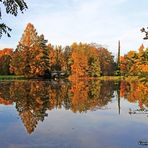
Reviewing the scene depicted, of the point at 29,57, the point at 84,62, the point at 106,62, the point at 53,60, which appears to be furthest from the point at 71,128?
the point at 106,62

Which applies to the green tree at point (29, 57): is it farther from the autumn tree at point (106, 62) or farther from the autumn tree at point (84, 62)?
the autumn tree at point (106, 62)

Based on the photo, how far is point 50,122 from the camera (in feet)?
Answer: 54.6

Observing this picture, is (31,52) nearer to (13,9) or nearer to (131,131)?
(131,131)

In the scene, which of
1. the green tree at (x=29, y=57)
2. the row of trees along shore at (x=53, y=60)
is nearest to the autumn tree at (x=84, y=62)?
the row of trees along shore at (x=53, y=60)

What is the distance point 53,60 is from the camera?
9694 cm

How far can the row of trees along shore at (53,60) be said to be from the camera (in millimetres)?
72250

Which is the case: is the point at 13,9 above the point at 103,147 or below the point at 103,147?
above

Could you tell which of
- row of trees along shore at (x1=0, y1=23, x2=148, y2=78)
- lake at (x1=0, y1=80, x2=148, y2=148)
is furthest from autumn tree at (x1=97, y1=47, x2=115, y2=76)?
lake at (x1=0, y1=80, x2=148, y2=148)

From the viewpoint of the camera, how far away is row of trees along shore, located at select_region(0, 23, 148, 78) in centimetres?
7225

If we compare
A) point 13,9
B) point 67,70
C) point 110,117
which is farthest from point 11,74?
point 13,9

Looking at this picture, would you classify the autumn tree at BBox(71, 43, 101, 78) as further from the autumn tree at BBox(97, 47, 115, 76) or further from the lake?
the lake

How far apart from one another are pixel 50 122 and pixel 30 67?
5557 centimetres

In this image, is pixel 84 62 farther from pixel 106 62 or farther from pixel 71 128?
pixel 71 128

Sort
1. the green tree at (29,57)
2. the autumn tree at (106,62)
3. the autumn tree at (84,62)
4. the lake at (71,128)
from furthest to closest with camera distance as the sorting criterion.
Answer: the autumn tree at (106,62) < the autumn tree at (84,62) < the green tree at (29,57) < the lake at (71,128)
